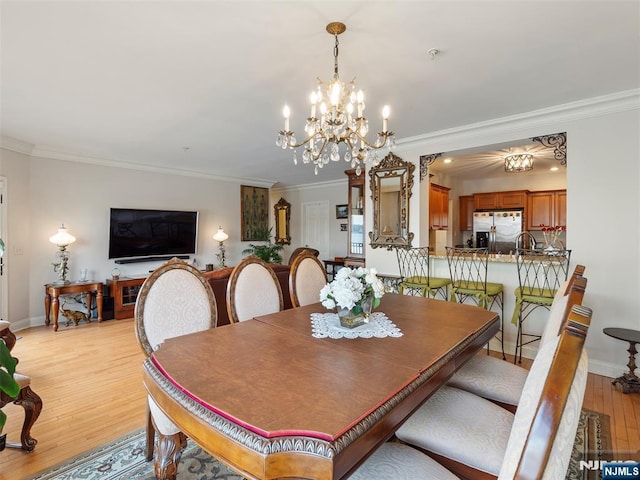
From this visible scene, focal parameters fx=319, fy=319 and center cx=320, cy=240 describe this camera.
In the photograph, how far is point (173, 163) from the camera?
5.68 m

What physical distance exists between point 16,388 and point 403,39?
8.42ft

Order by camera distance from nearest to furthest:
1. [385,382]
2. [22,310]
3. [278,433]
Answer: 1. [278,433]
2. [385,382]
3. [22,310]

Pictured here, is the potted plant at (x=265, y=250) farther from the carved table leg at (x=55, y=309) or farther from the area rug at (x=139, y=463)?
the area rug at (x=139, y=463)

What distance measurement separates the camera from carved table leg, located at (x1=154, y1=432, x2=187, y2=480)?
4.62ft

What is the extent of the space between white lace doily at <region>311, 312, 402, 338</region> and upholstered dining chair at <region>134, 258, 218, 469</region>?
2.29 ft

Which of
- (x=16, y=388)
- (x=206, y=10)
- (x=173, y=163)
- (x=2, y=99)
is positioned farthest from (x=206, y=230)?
(x=16, y=388)

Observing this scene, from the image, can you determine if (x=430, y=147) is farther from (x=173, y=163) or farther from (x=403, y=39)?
(x=173, y=163)

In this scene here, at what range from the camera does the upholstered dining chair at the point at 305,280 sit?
255cm

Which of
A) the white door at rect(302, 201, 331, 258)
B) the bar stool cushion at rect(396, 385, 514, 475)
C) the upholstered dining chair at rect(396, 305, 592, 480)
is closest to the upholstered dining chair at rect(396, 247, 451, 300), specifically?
the bar stool cushion at rect(396, 385, 514, 475)

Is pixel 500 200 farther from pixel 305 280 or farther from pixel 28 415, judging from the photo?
pixel 28 415

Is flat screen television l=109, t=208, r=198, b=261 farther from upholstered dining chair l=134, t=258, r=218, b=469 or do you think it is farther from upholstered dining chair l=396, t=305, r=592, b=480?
upholstered dining chair l=396, t=305, r=592, b=480

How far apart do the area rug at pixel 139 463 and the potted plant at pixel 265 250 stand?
16.6ft

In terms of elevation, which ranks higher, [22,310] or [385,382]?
[385,382]

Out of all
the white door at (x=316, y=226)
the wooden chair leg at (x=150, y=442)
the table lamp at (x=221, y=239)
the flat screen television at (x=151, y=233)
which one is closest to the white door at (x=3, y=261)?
the flat screen television at (x=151, y=233)
